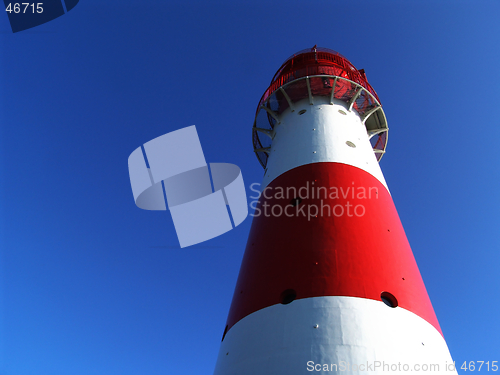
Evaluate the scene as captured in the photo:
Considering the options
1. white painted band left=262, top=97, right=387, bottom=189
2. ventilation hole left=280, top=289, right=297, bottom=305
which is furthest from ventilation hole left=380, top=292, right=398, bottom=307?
white painted band left=262, top=97, right=387, bottom=189

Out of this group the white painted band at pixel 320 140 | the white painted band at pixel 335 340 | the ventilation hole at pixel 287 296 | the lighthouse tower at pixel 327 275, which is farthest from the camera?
A: the white painted band at pixel 320 140

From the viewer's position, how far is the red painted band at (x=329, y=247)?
22.4 feet

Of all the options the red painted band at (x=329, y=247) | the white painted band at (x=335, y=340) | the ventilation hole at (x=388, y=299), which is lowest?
the white painted band at (x=335, y=340)

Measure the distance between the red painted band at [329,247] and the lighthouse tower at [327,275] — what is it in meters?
0.03

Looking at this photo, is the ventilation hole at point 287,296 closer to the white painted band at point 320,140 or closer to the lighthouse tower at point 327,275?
the lighthouse tower at point 327,275

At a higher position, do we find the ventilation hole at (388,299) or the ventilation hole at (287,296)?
the ventilation hole at (287,296)

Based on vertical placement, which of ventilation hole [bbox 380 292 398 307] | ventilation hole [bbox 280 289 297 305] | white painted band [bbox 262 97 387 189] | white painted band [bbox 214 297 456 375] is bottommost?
white painted band [bbox 214 297 456 375]

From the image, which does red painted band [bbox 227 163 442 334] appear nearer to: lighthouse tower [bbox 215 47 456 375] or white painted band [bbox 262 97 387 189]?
lighthouse tower [bbox 215 47 456 375]

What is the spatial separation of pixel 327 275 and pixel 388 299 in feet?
4.23

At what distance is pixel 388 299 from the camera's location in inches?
265

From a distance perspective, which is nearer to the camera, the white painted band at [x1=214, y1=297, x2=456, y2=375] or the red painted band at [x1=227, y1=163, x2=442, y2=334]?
the white painted band at [x1=214, y1=297, x2=456, y2=375]

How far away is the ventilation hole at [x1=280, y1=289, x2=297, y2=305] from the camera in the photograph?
6.78m

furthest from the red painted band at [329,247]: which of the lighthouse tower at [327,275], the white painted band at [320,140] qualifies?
the white painted band at [320,140]

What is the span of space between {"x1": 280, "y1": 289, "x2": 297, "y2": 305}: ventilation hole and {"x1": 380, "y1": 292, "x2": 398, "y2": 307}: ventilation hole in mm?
1729
